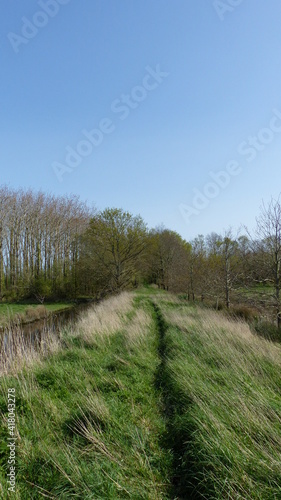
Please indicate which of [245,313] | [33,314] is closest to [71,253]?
[33,314]

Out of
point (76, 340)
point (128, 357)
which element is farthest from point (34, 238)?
point (128, 357)

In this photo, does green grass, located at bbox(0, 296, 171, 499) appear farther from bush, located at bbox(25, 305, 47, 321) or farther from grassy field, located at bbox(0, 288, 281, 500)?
bush, located at bbox(25, 305, 47, 321)

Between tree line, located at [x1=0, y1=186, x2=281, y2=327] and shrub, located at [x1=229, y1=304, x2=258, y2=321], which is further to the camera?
tree line, located at [x1=0, y1=186, x2=281, y2=327]

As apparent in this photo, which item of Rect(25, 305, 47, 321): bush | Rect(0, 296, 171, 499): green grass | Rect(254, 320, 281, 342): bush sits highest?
Rect(0, 296, 171, 499): green grass

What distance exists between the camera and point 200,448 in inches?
134

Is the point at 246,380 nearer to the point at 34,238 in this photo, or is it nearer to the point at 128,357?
the point at 128,357

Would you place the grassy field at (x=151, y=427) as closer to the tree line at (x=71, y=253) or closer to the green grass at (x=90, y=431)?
the green grass at (x=90, y=431)

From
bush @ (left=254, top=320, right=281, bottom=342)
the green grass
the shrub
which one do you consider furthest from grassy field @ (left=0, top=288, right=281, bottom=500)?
the shrub

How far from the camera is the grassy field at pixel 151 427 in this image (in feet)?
9.53

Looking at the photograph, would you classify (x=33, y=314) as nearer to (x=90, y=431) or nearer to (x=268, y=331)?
(x=268, y=331)

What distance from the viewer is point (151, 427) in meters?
4.12

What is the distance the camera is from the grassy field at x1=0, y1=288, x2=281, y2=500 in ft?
9.53

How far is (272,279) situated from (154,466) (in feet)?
32.4

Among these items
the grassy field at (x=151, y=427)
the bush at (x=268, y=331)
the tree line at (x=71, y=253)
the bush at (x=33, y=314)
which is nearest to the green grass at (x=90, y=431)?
the grassy field at (x=151, y=427)
